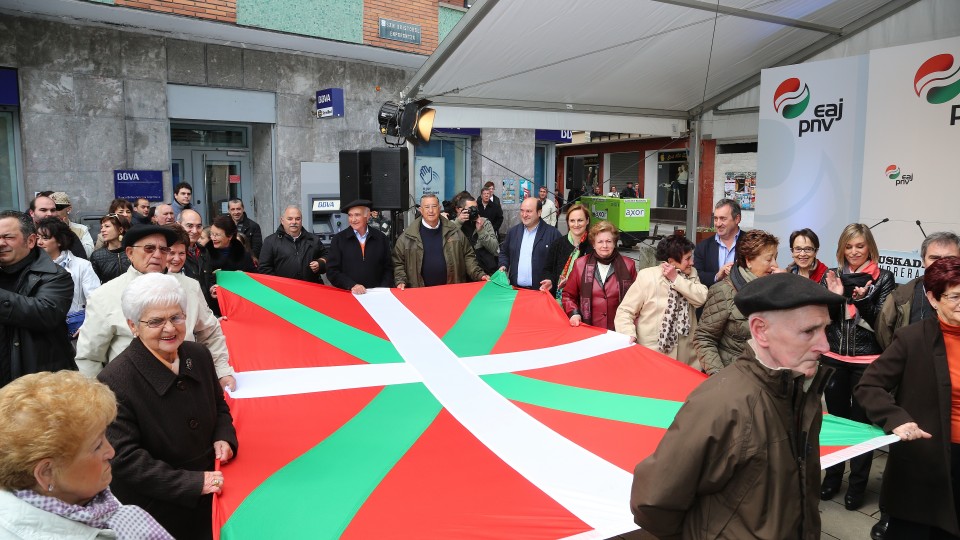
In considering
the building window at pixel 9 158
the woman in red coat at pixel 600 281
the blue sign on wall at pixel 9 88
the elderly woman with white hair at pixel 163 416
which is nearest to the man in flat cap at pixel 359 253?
the woman in red coat at pixel 600 281

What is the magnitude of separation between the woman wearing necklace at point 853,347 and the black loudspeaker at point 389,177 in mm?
4559

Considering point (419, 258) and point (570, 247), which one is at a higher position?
point (570, 247)

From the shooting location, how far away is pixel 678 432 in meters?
1.79

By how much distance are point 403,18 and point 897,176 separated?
8.50 metres

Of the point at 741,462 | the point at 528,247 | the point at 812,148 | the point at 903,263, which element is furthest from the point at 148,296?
the point at 812,148

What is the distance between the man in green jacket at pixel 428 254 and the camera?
6.23 m

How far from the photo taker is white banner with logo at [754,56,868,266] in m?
7.45

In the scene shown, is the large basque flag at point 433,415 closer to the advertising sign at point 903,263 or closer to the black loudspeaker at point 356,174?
the black loudspeaker at point 356,174

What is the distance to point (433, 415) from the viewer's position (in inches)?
140

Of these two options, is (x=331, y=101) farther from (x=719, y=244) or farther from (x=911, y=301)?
(x=911, y=301)

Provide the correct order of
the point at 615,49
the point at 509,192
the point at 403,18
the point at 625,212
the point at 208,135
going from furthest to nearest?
the point at 625,212 < the point at 509,192 < the point at 403,18 < the point at 208,135 < the point at 615,49

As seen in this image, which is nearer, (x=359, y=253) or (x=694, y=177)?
(x=359, y=253)

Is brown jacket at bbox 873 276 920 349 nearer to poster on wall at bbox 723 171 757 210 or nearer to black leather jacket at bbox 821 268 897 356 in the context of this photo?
black leather jacket at bbox 821 268 897 356

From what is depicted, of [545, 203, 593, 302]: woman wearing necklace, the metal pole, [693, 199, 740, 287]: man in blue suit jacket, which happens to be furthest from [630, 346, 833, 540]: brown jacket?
the metal pole
